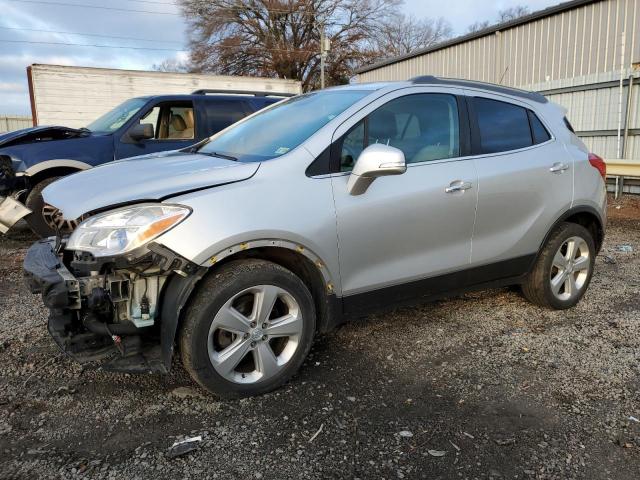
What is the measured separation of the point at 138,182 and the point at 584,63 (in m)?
11.2

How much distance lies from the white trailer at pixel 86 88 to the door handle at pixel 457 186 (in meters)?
12.6

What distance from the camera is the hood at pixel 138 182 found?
2.68 meters

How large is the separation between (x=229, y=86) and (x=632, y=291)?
42.4ft

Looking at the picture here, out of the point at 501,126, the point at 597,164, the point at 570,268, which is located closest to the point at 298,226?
the point at 501,126

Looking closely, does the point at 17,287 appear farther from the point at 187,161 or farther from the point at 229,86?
the point at 229,86

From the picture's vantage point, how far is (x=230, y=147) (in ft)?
11.9

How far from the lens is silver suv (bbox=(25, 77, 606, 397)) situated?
8.55ft

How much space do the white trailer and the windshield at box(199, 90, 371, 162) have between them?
36.8ft

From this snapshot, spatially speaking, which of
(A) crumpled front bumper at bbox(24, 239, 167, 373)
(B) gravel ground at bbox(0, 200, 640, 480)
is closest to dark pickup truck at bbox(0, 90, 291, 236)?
(B) gravel ground at bbox(0, 200, 640, 480)

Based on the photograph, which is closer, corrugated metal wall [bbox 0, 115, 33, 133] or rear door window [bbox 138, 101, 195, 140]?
rear door window [bbox 138, 101, 195, 140]

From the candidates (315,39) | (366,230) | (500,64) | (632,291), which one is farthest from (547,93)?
(315,39)

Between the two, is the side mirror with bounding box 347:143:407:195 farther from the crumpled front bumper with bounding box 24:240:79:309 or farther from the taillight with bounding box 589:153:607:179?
the taillight with bounding box 589:153:607:179

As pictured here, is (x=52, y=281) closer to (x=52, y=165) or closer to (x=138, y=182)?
(x=138, y=182)

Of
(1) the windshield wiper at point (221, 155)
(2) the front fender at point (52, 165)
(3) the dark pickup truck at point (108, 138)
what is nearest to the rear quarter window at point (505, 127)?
(1) the windshield wiper at point (221, 155)
